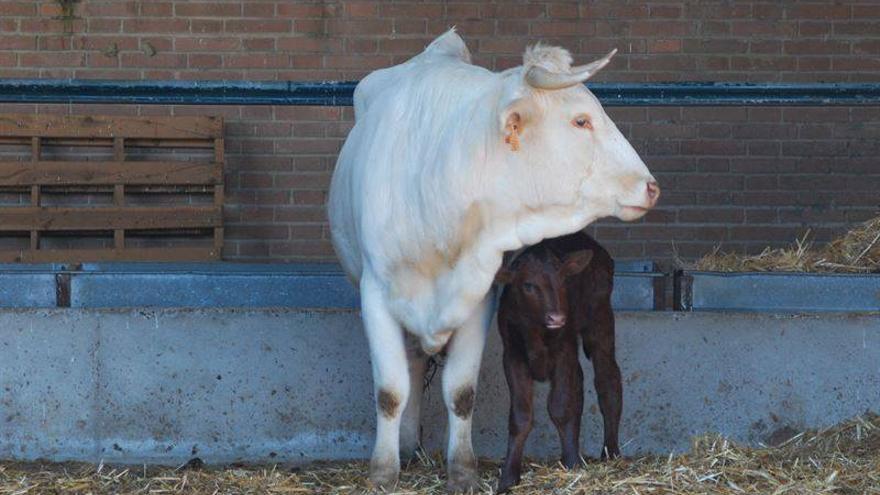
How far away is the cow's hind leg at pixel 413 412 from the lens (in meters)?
6.62

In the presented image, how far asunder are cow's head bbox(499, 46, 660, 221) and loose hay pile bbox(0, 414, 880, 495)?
0.92 m

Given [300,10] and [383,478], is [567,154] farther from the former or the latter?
[300,10]

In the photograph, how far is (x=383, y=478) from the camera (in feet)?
19.8

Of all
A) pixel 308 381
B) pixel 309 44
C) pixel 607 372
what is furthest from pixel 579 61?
pixel 607 372

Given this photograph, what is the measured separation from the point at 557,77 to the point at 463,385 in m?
1.30

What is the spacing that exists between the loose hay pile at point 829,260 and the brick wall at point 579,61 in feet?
10.6

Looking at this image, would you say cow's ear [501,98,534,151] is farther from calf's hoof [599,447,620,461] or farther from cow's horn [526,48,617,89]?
calf's hoof [599,447,620,461]

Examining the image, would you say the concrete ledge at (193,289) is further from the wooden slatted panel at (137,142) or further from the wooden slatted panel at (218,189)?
the wooden slatted panel at (137,142)

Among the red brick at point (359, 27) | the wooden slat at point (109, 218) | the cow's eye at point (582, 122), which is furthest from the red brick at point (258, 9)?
the cow's eye at point (582, 122)

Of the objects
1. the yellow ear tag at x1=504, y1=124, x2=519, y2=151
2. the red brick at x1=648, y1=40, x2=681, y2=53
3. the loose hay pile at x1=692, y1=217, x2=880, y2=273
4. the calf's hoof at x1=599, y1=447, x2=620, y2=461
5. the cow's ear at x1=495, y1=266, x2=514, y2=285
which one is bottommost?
the calf's hoof at x1=599, y1=447, x2=620, y2=461

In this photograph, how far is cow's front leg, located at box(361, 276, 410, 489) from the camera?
6.03 m

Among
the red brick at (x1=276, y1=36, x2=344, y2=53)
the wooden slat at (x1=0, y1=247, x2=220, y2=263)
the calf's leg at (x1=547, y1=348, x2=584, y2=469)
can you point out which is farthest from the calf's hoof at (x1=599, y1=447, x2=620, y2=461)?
the red brick at (x1=276, y1=36, x2=344, y2=53)

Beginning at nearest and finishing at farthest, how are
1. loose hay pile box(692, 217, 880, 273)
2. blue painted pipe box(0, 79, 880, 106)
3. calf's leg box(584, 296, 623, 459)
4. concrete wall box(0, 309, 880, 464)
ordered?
calf's leg box(584, 296, 623, 459)
concrete wall box(0, 309, 880, 464)
blue painted pipe box(0, 79, 880, 106)
loose hay pile box(692, 217, 880, 273)

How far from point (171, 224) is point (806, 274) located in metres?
4.88
